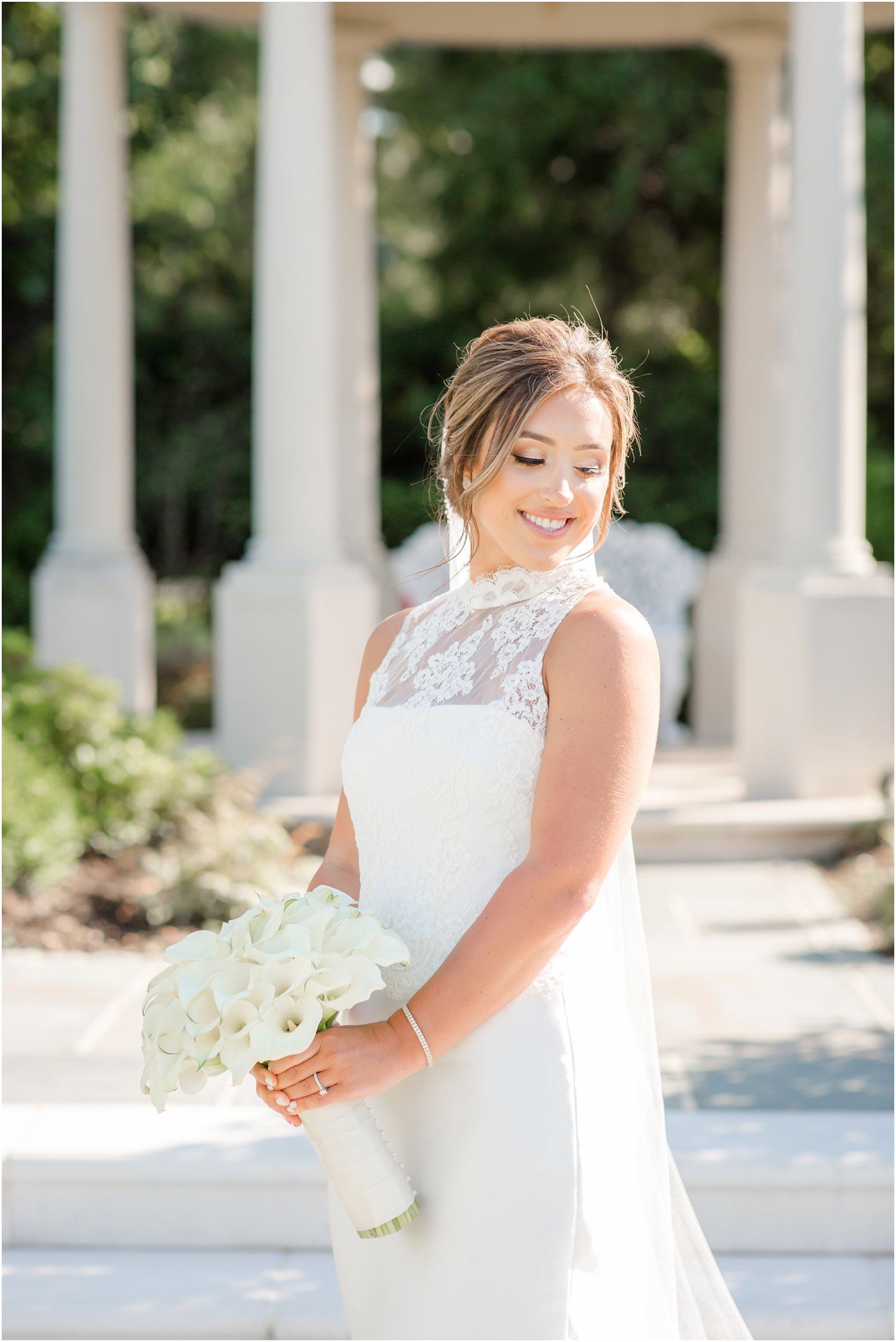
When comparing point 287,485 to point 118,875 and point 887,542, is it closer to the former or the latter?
point 118,875

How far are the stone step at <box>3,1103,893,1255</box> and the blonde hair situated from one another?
3068mm

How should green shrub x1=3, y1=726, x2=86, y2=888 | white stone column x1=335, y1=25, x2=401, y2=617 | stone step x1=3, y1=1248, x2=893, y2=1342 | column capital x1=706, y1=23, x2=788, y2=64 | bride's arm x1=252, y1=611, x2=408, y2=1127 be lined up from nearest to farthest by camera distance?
bride's arm x1=252, y1=611, x2=408, y2=1127 → stone step x1=3, y1=1248, x2=893, y2=1342 → green shrub x1=3, y1=726, x2=86, y2=888 → column capital x1=706, y1=23, x2=788, y2=64 → white stone column x1=335, y1=25, x2=401, y2=617

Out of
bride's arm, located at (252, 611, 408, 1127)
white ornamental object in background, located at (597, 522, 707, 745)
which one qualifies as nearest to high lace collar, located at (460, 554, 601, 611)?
bride's arm, located at (252, 611, 408, 1127)

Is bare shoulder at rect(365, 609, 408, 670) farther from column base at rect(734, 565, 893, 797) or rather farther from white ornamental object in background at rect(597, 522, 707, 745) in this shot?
white ornamental object in background at rect(597, 522, 707, 745)

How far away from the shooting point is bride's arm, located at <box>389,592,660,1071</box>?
288 cm

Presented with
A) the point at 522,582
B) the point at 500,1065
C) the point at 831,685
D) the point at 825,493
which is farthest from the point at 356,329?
the point at 500,1065

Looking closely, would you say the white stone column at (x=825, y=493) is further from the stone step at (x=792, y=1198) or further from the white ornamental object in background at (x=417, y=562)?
the stone step at (x=792, y=1198)

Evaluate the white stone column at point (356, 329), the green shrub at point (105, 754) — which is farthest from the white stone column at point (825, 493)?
the white stone column at point (356, 329)

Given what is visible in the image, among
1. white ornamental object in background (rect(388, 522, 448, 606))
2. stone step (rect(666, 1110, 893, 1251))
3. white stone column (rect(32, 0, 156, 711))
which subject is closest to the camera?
stone step (rect(666, 1110, 893, 1251))

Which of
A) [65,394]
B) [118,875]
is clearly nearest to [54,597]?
[65,394]

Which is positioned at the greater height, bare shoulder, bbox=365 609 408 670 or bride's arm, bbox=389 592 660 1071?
bare shoulder, bbox=365 609 408 670

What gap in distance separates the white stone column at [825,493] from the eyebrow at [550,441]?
8.65m

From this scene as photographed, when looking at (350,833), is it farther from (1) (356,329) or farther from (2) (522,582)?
(1) (356,329)

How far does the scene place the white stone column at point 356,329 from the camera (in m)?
15.5
